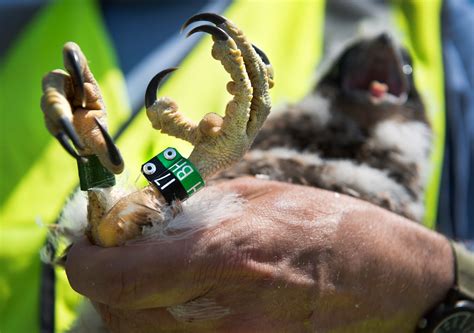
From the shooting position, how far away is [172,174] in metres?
1.02

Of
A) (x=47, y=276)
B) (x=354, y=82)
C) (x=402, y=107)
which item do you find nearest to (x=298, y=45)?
(x=354, y=82)

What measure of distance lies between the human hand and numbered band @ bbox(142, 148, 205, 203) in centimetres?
7

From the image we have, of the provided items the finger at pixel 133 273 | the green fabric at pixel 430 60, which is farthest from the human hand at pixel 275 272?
the green fabric at pixel 430 60

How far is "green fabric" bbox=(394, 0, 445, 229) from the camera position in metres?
2.08

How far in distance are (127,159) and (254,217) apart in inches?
21.7

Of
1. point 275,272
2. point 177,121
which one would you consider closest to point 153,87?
point 177,121

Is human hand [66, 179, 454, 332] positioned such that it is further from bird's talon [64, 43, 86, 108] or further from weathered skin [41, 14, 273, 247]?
bird's talon [64, 43, 86, 108]

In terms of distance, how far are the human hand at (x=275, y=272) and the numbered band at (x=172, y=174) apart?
7 cm

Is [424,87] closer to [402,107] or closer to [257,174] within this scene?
[402,107]

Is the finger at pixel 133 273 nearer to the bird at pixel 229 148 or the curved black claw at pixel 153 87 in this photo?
the bird at pixel 229 148

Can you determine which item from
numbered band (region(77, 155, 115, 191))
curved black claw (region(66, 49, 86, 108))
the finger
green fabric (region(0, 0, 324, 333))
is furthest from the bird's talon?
green fabric (region(0, 0, 324, 333))

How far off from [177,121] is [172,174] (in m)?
0.10

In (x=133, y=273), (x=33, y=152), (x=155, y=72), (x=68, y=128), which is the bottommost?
(x=33, y=152)

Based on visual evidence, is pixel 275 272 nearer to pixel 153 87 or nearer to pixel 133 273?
pixel 133 273
